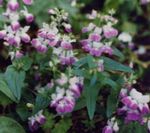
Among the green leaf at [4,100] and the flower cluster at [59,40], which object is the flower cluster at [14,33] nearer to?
the flower cluster at [59,40]

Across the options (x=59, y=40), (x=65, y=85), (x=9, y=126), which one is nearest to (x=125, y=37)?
(x=59, y=40)

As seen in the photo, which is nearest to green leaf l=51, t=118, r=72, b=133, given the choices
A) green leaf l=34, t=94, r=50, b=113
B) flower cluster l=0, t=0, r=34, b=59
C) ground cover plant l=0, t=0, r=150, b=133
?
ground cover plant l=0, t=0, r=150, b=133

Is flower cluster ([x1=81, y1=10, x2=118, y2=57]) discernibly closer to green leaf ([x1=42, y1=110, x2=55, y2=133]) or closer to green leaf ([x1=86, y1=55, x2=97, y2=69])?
green leaf ([x1=86, y1=55, x2=97, y2=69])

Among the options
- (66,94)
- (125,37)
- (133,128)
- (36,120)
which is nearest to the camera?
(66,94)

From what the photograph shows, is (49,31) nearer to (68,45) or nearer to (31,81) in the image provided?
(68,45)

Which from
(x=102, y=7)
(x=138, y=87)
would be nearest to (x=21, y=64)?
(x=138, y=87)

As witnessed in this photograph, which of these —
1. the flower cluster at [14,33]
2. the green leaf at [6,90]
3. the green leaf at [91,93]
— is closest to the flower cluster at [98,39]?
the green leaf at [91,93]

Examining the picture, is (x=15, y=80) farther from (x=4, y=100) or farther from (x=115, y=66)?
(x=115, y=66)
